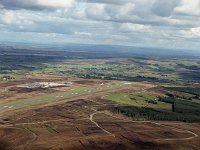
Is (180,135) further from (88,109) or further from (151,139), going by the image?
(88,109)

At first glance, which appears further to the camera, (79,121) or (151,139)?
(79,121)

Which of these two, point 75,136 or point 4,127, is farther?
point 4,127

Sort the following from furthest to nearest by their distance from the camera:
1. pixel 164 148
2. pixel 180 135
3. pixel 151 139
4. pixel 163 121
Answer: pixel 163 121 < pixel 180 135 < pixel 151 139 < pixel 164 148

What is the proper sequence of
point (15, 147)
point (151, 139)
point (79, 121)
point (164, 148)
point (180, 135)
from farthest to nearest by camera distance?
point (79, 121)
point (180, 135)
point (151, 139)
point (164, 148)
point (15, 147)

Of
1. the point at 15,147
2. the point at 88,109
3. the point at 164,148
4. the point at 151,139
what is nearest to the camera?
the point at 15,147

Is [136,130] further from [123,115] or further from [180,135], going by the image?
[123,115]

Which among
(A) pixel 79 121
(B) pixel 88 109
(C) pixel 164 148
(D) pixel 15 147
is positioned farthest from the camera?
(B) pixel 88 109

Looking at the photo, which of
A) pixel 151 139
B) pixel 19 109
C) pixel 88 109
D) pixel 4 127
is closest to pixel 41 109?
pixel 19 109

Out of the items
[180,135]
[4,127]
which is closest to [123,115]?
[180,135]
